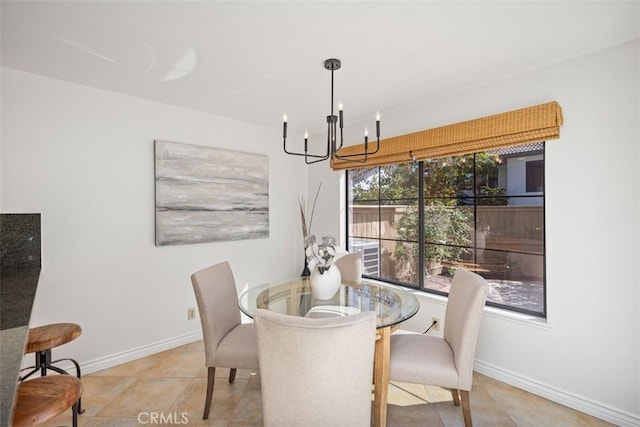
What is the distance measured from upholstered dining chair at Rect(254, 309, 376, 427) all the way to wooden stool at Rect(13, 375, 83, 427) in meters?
0.73

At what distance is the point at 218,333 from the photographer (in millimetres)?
2043

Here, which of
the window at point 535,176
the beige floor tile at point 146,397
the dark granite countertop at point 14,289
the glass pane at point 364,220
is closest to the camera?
the dark granite countertop at point 14,289

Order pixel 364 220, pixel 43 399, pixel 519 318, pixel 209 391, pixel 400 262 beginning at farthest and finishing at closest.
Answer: pixel 364 220
pixel 400 262
pixel 519 318
pixel 209 391
pixel 43 399

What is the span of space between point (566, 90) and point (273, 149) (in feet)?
9.18

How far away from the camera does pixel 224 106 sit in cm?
306

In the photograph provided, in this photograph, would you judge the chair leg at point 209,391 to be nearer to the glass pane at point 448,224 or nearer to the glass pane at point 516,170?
the glass pane at point 448,224

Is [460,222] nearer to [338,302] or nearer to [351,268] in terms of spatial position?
[351,268]

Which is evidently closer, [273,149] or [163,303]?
[163,303]

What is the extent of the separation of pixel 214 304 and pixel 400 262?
6.54ft

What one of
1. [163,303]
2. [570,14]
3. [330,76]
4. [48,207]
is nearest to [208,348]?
[163,303]

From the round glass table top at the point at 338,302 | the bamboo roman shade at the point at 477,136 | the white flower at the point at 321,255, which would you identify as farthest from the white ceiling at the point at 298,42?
the round glass table top at the point at 338,302

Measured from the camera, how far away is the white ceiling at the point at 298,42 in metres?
1.61

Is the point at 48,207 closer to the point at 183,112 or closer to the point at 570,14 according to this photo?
the point at 183,112

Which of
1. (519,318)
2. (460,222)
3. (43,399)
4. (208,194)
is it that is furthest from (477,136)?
(43,399)
